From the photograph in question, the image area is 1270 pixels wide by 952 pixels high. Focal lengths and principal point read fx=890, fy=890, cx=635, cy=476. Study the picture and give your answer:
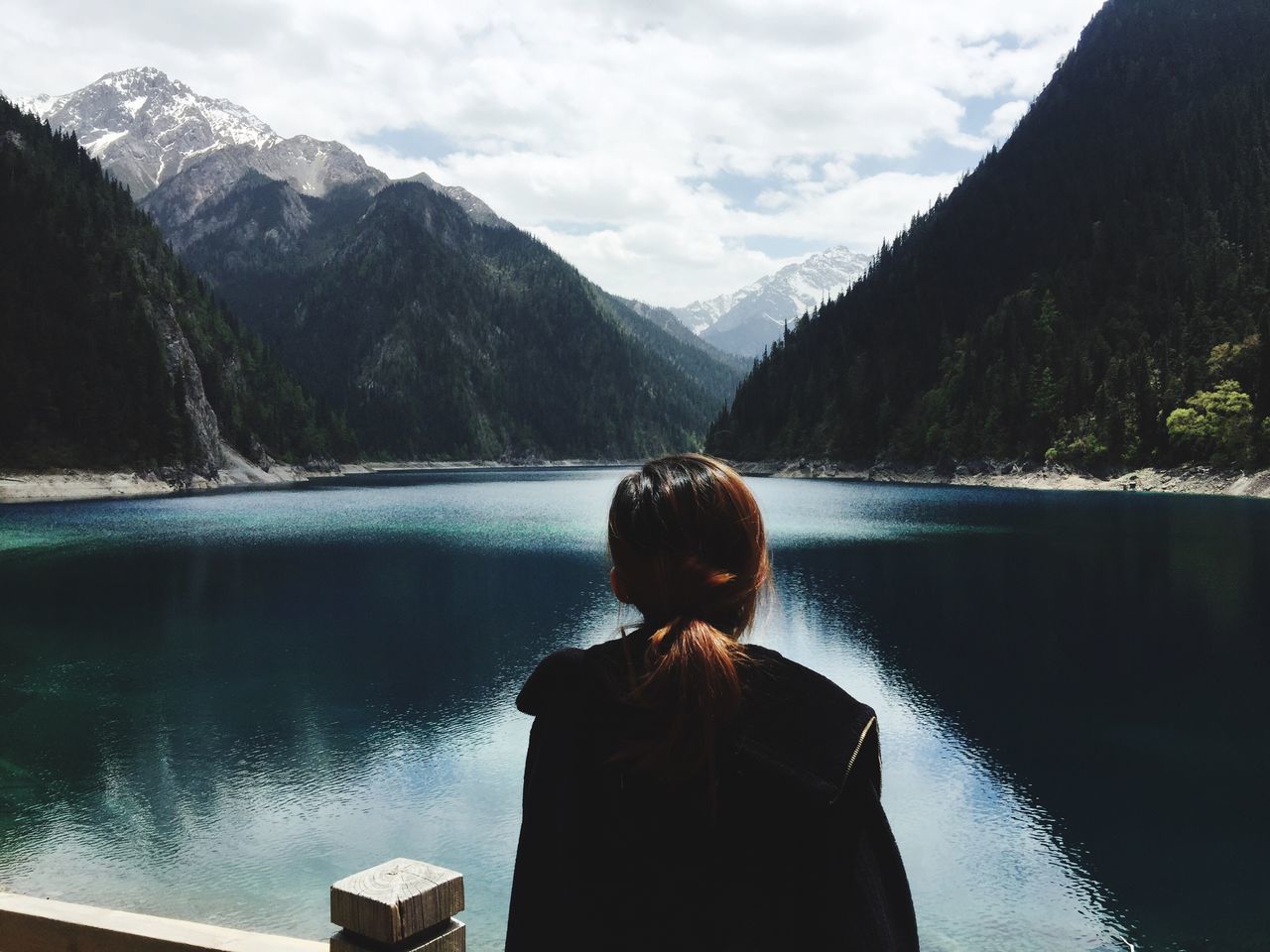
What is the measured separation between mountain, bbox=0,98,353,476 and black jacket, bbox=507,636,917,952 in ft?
348

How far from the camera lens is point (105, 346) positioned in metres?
117

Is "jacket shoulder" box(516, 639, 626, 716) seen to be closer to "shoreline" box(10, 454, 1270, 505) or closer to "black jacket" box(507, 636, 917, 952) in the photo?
"black jacket" box(507, 636, 917, 952)

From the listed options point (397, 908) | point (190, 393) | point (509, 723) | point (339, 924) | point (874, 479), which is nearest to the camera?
point (397, 908)

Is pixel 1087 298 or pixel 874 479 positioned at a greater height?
pixel 1087 298

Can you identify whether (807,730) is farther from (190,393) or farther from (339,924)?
(190,393)

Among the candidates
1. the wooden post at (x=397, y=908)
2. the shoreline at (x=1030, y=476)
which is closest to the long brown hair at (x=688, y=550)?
the wooden post at (x=397, y=908)

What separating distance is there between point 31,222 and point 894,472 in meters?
126

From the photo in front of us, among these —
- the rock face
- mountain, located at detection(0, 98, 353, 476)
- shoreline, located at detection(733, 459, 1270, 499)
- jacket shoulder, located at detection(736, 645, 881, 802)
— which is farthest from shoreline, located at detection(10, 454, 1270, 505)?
jacket shoulder, located at detection(736, 645, 881, 802)

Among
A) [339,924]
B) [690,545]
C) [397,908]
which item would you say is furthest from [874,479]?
[690,545]

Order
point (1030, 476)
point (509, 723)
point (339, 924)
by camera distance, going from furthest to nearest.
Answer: point (1030, 476) < point (509, 723) < point (339, 924)

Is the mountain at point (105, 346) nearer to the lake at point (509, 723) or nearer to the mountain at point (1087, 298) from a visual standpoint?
the lake at point (509, 723)

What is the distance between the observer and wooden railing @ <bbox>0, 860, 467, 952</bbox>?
2.64 meters

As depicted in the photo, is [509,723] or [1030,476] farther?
[1030,476]

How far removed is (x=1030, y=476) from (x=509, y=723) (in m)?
98.7
